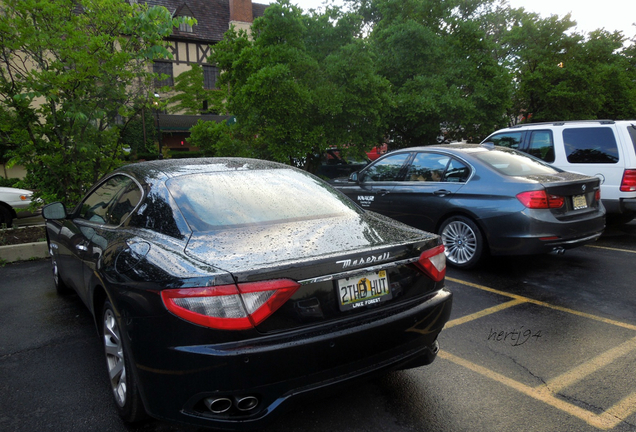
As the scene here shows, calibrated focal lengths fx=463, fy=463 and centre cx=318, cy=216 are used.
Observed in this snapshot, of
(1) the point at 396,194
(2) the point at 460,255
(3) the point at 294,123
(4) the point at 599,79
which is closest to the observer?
(2) the point at 460,255

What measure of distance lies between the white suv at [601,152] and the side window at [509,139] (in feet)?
0.48

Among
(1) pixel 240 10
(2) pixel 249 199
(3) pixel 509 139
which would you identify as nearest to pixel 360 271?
(2) pixel 249 199

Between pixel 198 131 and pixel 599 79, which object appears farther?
pixel 599 79

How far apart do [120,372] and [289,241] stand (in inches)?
50.0

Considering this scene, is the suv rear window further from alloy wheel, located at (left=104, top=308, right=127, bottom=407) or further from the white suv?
alloy wheel, located at (left=104, top=308, right=127, bottom=407)

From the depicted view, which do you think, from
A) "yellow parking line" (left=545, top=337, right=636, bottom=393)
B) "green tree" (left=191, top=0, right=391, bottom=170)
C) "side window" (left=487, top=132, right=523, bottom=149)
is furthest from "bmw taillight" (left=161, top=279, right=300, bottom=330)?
"green tree" (left=191, top=0, right=391, bottom=170)

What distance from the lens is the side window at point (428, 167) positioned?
6328 millimetres

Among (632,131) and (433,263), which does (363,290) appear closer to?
(433,263)

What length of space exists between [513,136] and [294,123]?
16.2ft

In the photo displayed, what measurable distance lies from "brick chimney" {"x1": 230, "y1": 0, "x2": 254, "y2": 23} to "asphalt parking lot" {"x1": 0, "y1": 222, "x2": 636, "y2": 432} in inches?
1598

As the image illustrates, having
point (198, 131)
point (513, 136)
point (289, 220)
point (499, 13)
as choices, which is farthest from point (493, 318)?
point (499, 13)

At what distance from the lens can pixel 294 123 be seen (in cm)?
1116

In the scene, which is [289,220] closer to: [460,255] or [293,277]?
[293,277]

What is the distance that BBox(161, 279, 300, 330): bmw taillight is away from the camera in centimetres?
210
